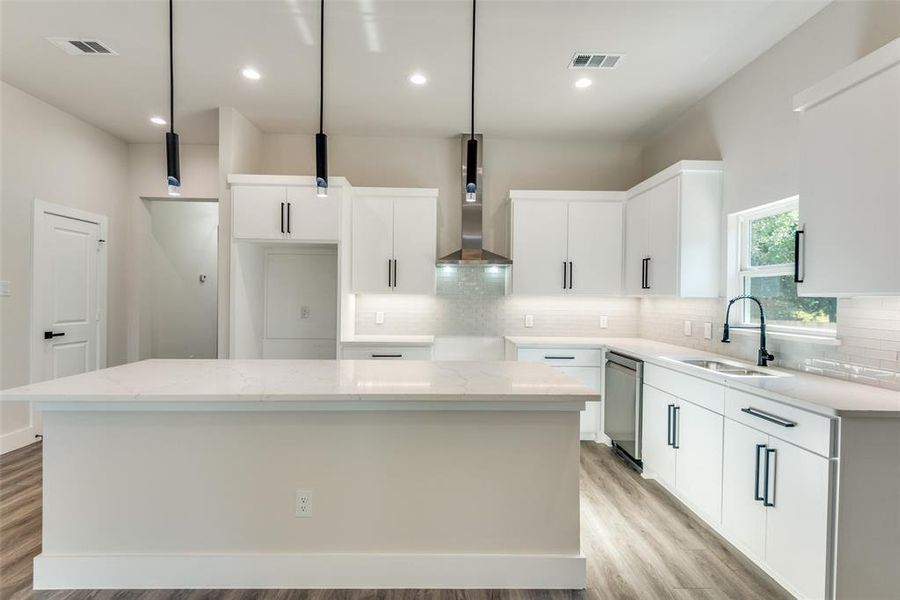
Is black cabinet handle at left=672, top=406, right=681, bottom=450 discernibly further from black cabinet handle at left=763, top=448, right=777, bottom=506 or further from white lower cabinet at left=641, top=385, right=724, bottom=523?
black cabinet handle at left=763, top=448, right=777, bottom=506

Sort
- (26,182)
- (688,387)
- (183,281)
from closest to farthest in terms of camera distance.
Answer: (688,387), (26,182), (183,281)

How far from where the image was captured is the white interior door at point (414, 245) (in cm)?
414

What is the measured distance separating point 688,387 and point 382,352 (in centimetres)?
245

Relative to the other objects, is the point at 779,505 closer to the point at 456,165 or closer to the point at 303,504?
the point at 303,504

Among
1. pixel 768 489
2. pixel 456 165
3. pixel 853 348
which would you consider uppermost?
pixel 456 165

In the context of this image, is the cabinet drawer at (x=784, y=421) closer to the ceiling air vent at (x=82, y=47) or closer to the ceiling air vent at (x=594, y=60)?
the ceiling air vent at (x=594, y=60)

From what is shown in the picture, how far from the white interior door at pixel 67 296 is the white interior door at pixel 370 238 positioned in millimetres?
2689

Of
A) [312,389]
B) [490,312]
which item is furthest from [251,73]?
[490,312]

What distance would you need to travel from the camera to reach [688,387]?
268 cm

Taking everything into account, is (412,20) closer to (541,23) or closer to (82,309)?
(541,23)

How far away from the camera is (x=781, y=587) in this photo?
6.62 feet

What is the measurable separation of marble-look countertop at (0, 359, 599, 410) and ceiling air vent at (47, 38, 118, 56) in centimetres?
227

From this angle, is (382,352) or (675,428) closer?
(675,428)

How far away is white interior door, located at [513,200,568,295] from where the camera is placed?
4207 millimetres
